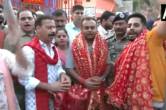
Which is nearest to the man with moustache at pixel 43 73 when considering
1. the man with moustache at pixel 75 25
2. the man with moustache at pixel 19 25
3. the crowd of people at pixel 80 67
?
the crowd of people at pixel 80 67

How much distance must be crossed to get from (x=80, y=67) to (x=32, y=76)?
654 millimetres

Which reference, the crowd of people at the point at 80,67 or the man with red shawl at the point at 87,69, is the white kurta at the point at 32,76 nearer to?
the crowd of people at the point at 80,67

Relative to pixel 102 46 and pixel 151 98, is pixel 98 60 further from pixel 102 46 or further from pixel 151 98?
pixel 151 98

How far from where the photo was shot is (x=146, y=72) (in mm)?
4098

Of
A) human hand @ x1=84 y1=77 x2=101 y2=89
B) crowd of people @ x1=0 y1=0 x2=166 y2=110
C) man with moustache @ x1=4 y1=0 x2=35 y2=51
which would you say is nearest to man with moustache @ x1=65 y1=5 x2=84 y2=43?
crowd of people @ x1=0 y1=0 x2=166 y2=110

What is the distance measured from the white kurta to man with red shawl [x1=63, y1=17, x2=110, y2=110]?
28 centimetres

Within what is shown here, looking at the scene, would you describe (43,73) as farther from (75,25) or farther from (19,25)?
(75,25)

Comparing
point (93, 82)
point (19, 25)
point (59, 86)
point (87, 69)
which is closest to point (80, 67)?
point (87, 69)

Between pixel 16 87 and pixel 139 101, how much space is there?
1.32m

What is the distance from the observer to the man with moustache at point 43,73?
4.34 metres

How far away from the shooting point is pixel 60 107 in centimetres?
478

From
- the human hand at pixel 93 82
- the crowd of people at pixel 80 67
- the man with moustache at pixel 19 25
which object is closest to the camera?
the crowd of people at pixel 80 67

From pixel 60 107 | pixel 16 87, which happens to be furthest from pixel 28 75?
pixel 60 107

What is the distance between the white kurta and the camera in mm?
4305
